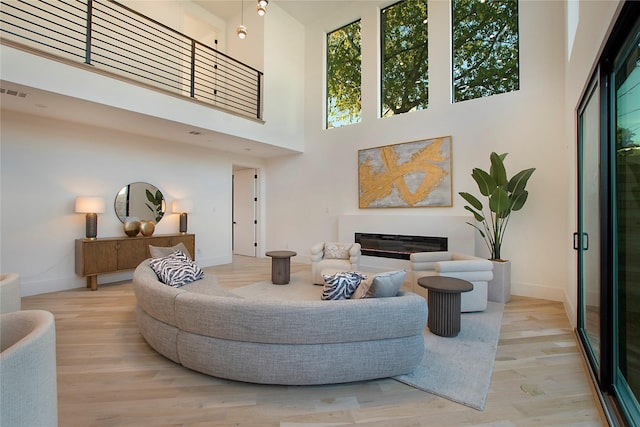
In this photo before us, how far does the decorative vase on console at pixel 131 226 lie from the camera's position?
533cm

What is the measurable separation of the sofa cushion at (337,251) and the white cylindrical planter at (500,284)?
2223 millimetres

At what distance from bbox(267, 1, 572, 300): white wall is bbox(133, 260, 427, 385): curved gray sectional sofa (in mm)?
3177

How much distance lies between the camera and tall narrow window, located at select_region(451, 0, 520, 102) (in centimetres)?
475

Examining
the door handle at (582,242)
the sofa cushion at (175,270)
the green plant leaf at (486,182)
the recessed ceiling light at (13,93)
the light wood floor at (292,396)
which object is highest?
the recessed ceiling light at (13,93)

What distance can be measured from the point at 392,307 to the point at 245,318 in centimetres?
106

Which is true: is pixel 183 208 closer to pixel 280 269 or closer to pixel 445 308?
pixel 280 269

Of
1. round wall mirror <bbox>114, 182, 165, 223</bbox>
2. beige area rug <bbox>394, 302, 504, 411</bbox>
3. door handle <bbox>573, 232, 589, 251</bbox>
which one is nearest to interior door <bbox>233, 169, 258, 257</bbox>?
round wall mirror <bbox>114, 182, 165, 223</bbox>

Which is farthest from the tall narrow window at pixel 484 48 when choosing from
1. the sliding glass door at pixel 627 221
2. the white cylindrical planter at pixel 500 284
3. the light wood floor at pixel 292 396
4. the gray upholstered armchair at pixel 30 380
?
the gray upholstered armchair at pixel 30 380

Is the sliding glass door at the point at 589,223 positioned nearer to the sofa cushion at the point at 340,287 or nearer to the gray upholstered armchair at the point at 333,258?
the sofa cushion at the point at 340,287

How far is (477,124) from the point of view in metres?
4.98

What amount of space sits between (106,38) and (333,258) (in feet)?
19.7

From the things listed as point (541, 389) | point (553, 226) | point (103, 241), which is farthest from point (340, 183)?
point (541, 389)

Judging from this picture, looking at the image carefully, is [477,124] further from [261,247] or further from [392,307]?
[261,247]

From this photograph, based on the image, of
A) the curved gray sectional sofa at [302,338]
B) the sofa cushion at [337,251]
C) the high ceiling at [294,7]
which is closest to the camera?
the curved gray sectional sofa at [302,338]
